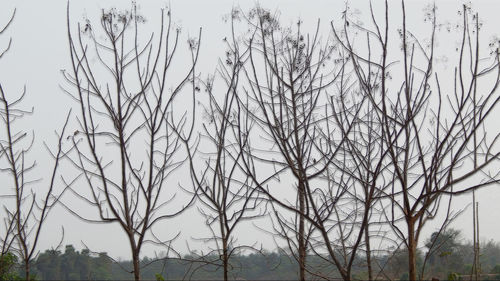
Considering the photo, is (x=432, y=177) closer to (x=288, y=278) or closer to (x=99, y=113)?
(x=99, y=113)

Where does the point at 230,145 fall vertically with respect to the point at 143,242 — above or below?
above

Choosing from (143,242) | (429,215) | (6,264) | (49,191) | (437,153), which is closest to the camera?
(437,153)

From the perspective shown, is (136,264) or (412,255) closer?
(412,255)

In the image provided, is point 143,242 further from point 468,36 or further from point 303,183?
point 468,36

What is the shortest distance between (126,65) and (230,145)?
1.12m

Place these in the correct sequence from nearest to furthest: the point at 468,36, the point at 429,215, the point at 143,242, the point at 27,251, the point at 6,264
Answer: the point at 468,36, the point at 429,215, the point at 143,242, the point at 27,251, the point at 6,264

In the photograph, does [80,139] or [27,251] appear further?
[27,251]

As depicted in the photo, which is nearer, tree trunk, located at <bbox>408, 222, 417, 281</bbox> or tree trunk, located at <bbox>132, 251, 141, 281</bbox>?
tree trunk, located at <bbox>408, 222, 417, 281</bbox>

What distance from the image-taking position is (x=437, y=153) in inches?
100.0

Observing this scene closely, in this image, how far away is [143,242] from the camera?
12.7 ft

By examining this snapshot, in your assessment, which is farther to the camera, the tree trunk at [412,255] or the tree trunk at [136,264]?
the tree trunk at [136,264]

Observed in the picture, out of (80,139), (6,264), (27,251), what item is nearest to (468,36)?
(80,139)

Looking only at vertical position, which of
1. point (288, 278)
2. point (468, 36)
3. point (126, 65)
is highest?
point (126, 65)

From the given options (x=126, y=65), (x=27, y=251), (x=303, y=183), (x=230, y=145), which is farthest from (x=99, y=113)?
(x=303, y=183)
